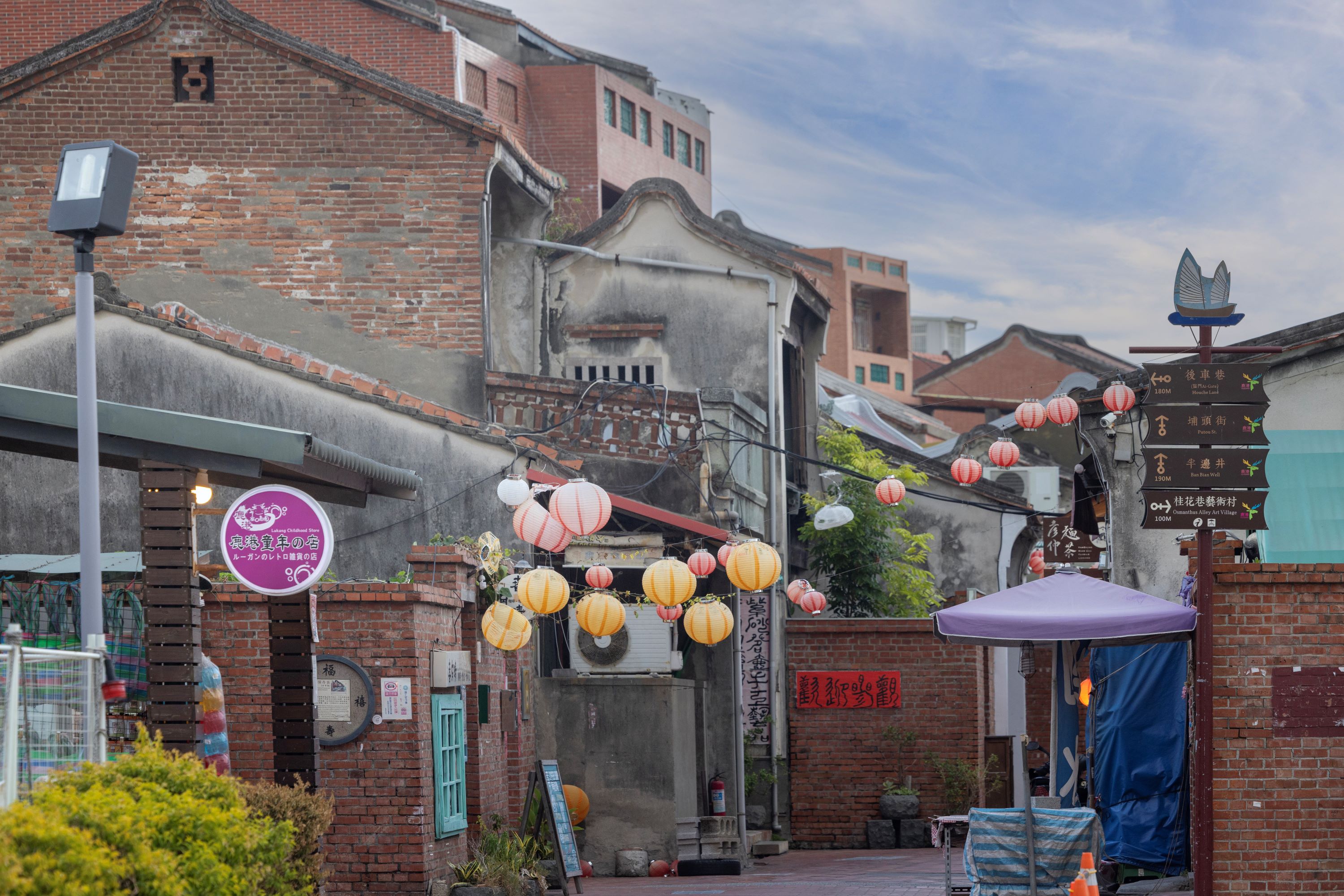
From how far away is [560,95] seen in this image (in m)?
42.2

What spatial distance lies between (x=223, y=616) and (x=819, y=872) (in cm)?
793

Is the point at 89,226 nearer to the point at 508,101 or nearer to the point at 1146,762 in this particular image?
the point at 1146,762

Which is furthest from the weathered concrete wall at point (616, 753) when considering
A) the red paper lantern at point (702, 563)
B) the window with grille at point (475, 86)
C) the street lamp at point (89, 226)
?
the window with grille at point (475, 86)

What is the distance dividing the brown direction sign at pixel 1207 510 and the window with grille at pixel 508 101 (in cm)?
2965

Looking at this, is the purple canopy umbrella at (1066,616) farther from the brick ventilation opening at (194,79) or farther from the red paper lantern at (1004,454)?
the brick ventilation opening at (194,79)

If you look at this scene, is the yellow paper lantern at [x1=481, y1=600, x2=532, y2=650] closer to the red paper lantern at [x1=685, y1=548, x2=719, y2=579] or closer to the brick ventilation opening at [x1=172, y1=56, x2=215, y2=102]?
the red paper lantern at [x1=685, y1=548, x2=719, y2=579]

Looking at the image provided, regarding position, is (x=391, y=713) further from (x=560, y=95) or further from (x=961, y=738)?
(x=560, y=95)

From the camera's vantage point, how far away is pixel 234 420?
1662 cm

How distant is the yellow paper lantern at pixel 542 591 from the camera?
47.9 feet

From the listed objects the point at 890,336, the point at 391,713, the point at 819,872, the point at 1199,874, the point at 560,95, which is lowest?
the point at 819,872

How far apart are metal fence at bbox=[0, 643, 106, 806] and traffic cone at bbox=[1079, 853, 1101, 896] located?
6246 millimetres

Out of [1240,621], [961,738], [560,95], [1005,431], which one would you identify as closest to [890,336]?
[560,95]

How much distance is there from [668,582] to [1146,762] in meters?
4.69

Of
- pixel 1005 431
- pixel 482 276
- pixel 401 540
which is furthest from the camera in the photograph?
pixel 1005 431
